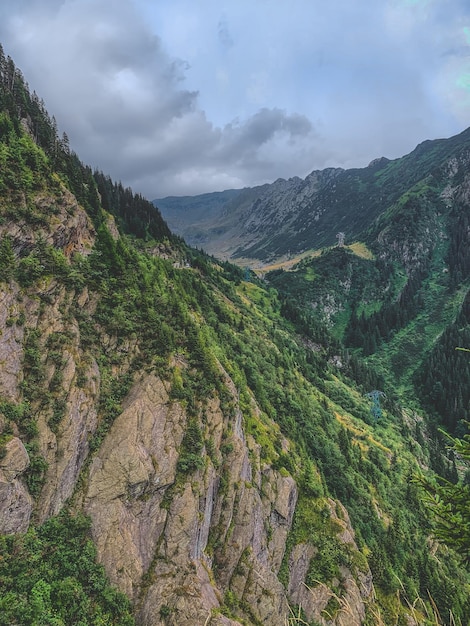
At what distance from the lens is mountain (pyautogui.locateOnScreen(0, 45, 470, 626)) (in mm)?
23672

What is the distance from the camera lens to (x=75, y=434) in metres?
26.7

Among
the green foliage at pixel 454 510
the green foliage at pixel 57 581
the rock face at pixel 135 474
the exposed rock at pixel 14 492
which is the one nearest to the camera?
the green foliage at pixel 454 510

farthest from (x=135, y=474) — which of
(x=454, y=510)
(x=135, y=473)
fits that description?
(x=454, y=510)

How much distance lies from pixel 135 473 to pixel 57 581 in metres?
7.60

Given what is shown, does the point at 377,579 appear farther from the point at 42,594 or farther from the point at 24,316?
the point at 24,316

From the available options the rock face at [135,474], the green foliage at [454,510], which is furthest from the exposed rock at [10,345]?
the green foliage at [454,510]

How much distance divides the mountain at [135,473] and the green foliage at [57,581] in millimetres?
89

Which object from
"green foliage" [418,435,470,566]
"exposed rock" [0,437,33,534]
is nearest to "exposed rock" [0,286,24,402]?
"exposed rock" [0,437,33,534]

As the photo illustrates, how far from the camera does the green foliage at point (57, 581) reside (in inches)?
809

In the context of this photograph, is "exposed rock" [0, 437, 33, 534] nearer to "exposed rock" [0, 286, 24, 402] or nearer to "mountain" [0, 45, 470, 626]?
"mountain" [0, 45, 470, 626]

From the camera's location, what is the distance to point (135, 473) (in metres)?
27.4

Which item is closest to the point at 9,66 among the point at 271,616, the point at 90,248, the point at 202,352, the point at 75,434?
the point at 90,248

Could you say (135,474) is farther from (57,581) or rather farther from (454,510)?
(454,510)

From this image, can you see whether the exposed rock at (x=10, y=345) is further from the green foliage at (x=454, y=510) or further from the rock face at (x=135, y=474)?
the green foliage at (x=454, y=510)
